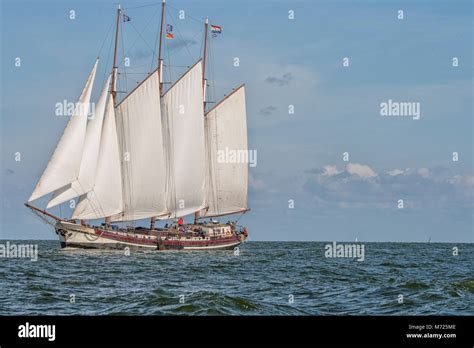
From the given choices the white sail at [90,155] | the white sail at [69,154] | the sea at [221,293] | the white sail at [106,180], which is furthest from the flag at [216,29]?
the sea at [221,293]

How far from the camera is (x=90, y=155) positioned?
8225cm

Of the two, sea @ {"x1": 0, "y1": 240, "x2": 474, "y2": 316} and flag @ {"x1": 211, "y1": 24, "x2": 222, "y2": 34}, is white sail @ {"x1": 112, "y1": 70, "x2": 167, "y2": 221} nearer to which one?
flag @ {"x1": 211, "y1": 24, "x2": 222, "y2": 34}

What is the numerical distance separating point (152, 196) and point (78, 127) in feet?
50.9

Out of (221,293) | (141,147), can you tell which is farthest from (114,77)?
(221,293)

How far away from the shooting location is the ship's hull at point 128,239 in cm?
8857

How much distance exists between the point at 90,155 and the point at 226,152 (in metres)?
20.5

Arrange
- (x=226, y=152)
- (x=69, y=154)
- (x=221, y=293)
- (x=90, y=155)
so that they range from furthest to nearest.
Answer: (x=226, y=152), (x=90, y=155), (x=69, y=154), (x=221, y=293)

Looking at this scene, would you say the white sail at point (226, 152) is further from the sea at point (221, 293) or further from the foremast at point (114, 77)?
the sea at point (221, 293)

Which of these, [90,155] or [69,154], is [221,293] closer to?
[69,154]

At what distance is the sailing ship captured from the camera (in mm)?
79938

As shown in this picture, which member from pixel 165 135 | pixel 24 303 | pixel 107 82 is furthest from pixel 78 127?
pixel 24 303

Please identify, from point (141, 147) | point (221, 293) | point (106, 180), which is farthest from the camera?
point (141, 147)

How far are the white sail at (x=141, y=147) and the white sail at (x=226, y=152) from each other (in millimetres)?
9832

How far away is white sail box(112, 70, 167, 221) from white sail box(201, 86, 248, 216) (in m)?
9.83
